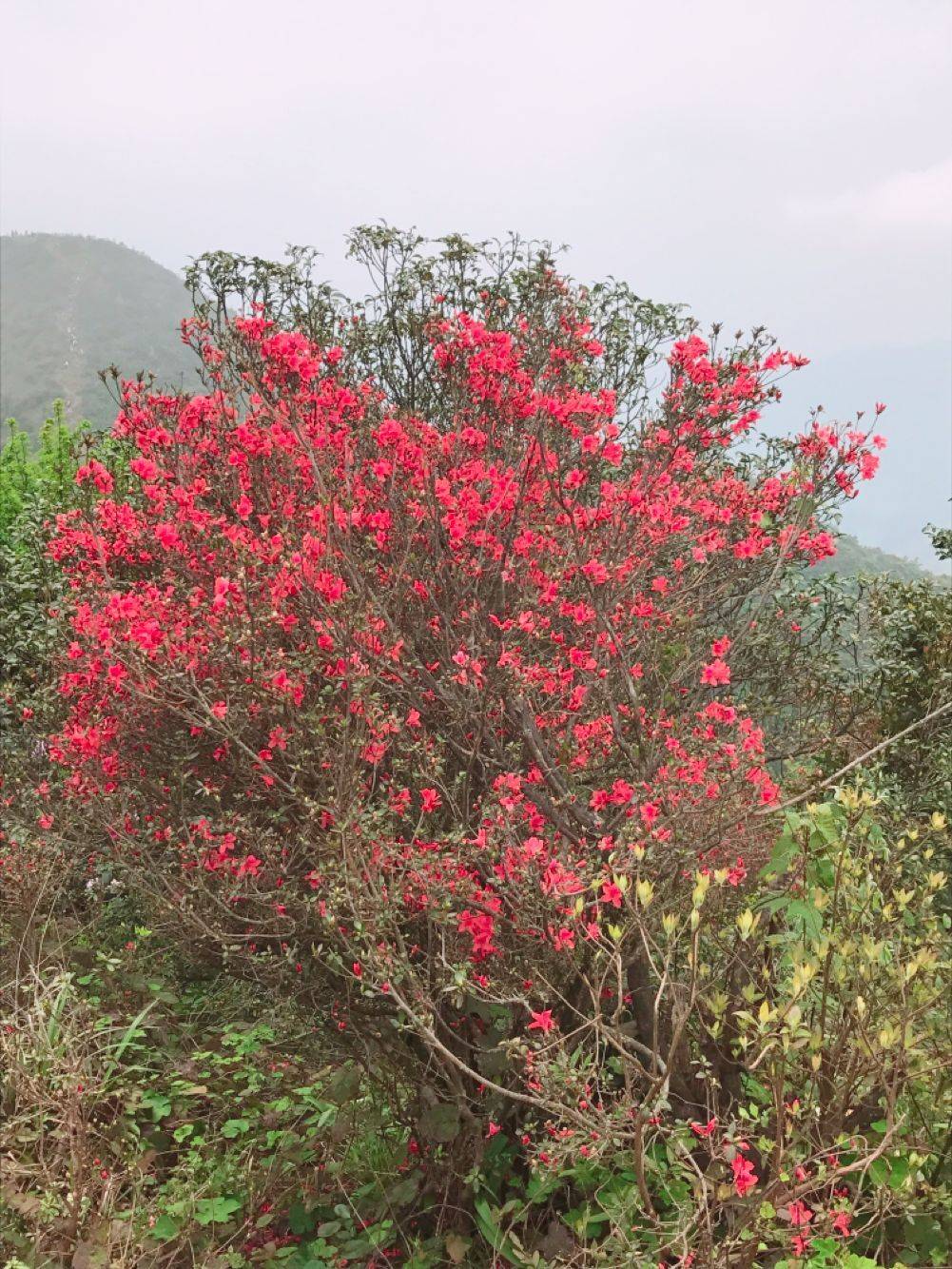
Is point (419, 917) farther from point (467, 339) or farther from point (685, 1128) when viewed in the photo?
point (467, 339)

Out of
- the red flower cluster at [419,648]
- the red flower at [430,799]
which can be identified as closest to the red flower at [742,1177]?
the red flower cluster at [419,648]

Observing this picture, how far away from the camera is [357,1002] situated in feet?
13.6

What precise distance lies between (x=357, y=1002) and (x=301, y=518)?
2349 millimetres

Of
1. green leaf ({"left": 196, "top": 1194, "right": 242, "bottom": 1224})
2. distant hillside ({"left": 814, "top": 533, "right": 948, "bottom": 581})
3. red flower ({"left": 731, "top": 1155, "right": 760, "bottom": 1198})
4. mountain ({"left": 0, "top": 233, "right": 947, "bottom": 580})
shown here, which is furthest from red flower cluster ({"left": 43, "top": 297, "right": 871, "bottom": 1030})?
mountain ({"left": 0, "top": 233, "right": 947, "bottom": 580})

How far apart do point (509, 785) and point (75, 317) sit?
13076 centimetres

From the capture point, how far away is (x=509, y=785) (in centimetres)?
363

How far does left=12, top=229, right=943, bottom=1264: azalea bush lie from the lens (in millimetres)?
2852

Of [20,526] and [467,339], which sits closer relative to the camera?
[467,339]

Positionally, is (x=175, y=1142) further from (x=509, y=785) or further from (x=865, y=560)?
(x=865, y=560)

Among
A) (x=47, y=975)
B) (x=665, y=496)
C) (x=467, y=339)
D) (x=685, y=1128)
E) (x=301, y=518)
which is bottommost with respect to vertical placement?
(x=47, y=975)

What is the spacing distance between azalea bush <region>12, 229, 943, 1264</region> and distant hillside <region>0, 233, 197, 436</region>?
80.1 meters

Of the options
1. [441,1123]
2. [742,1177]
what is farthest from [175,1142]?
[742,1177]

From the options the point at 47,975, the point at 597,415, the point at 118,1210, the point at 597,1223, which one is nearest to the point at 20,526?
the point at 47,975

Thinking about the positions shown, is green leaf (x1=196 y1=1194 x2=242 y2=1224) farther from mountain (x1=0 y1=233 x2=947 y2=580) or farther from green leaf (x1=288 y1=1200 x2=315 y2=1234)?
mountain (x1=0 y1=233 x2=947 y2=580)
